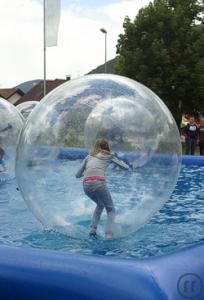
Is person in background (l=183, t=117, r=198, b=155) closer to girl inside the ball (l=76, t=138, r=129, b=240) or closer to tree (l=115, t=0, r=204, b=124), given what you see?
tree (l=115, t=0, r=204, b=124)

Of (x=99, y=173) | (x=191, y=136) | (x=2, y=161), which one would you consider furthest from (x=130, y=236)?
(x=191, y=136)

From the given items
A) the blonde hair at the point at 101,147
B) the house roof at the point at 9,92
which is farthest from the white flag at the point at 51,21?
the house roof at the point at 9,92

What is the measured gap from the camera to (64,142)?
530 centimetres

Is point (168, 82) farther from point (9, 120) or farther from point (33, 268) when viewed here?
point (33, 268)

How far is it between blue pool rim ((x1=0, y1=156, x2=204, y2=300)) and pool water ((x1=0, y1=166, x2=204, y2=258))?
1.29 m

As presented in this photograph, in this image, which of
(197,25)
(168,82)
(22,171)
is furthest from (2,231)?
(197,25)

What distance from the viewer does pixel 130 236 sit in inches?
220

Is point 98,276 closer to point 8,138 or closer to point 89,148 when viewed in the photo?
point 89,148

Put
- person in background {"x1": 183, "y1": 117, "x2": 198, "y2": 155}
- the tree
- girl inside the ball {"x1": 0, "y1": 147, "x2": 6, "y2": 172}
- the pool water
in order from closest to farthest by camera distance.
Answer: the pool water < girl inside the ball {"x1": 0, "y1": 147, "x2": 6, "y2": 172} < person in background {"x1": 183, "y1": 117, "x2": 198, "y2": 155} < the tree

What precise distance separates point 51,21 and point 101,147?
15.3 m

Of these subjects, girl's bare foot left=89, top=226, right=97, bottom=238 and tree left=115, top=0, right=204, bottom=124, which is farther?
tree left=115, top=0, right=204, bottom=124

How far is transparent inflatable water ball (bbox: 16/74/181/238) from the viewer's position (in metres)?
5.22

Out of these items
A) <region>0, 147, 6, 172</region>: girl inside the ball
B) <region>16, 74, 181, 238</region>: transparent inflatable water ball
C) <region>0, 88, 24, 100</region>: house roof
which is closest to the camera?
<region>16, 74, 181, 238</region>: transparent inflatable water ball

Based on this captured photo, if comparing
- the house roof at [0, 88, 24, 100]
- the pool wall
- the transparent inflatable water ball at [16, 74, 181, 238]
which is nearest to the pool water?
the transparent inflatable water ball at [16, 74, 181, 238]
